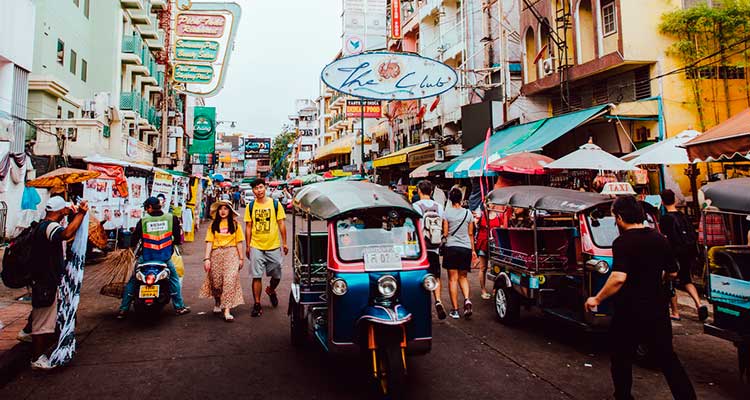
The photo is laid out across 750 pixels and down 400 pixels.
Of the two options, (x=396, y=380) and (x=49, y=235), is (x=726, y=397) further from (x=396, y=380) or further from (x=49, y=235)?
(x=49, y=235)

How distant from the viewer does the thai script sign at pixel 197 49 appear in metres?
18.1

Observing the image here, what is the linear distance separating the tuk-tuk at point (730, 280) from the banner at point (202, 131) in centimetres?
2976

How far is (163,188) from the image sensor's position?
13.5 m

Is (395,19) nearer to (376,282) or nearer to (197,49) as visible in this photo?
(197,49)

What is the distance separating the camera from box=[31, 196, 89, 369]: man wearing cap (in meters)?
4.50

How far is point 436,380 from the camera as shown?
436 centimetres

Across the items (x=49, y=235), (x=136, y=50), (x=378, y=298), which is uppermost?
(x=136, y=50)

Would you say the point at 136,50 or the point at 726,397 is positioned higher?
the point at 136,50

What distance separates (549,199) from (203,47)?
651 inches

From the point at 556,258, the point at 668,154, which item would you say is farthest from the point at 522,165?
the point at 556,258

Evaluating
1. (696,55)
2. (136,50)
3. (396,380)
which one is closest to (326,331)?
(396,380)

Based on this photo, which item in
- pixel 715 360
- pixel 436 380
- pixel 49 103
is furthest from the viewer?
pixel 49 103

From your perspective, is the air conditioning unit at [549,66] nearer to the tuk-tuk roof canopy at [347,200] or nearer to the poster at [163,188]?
the tuk-tuk roof canopy at [347,200]

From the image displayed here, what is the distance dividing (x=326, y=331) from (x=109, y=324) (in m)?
3.62
